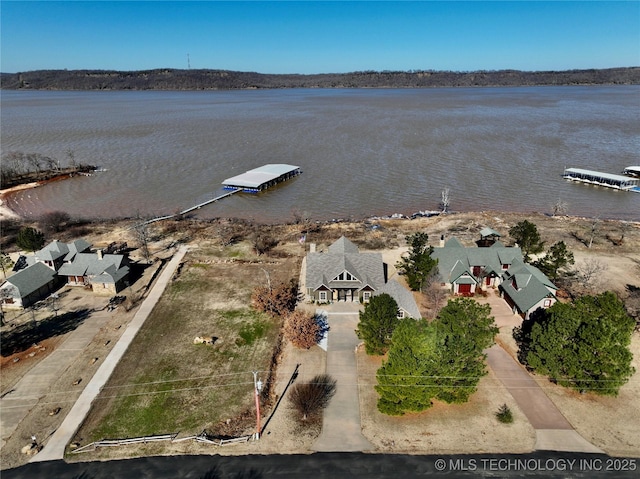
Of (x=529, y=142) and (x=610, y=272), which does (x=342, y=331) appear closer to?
(x=610, y=272)

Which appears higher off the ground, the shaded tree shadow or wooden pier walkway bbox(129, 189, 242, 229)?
wooden pier walkway bbox(129, 189, 242, 229)

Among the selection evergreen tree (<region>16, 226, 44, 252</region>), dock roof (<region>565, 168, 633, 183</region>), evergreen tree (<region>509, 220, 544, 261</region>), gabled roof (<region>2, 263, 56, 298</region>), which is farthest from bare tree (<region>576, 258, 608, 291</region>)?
evergreen tree (<region>16, 226, 44, 252</region>)

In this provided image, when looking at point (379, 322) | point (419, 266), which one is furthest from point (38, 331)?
point (419, 266)

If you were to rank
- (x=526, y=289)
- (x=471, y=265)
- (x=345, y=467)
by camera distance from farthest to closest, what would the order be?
(x=471, y=265) < (x=526, y=289) < (x=345, y=467)

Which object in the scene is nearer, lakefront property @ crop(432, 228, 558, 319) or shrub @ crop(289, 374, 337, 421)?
shrub @ crop(289, 374, 337, 421)

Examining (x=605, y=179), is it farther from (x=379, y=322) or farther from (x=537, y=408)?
(x=379, y=322)

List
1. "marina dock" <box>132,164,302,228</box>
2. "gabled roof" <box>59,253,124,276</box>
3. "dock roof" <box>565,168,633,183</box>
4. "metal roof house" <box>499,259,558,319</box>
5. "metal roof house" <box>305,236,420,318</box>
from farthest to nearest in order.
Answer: "marina dock" <box>132,164,302,228</box>
"dock roof" <box>565,168,633,183</box>
"gabled roof" <box>59,253,124,276</box>
"metal roof house" <box>305,236,420,318</box>
"metal roof house" <box>499,259,558,319</box>

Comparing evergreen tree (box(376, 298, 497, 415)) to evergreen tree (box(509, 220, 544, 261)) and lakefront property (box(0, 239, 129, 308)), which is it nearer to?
evergreen tree (box(509, 220, 544, 261))

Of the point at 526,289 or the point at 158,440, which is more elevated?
the point at 526,289
